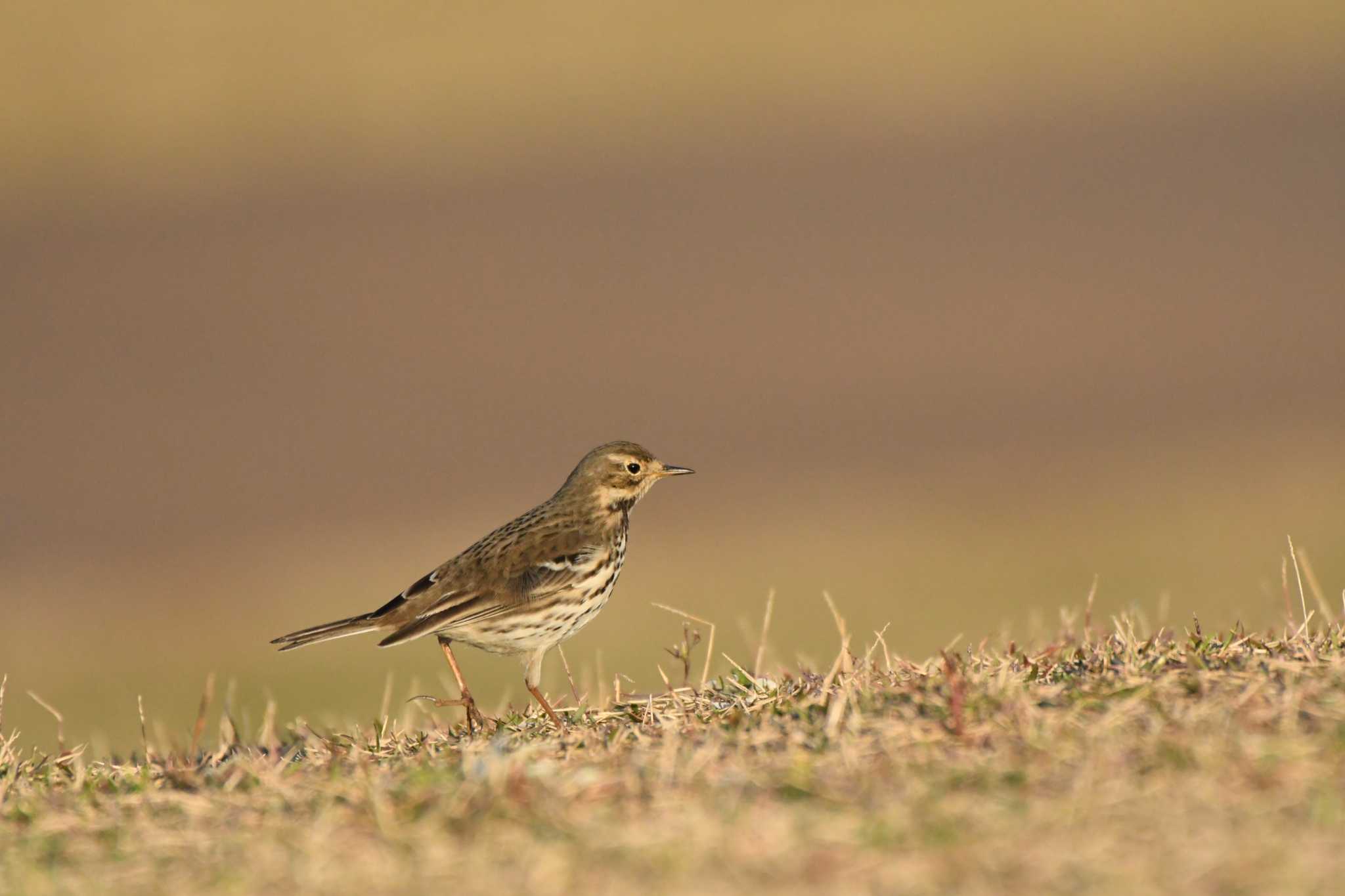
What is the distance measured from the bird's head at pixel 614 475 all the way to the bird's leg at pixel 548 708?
1628 mm

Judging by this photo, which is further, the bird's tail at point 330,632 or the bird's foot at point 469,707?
the bird's tail at point 330,632

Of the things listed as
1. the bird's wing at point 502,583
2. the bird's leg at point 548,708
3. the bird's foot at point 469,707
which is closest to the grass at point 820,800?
the bird's leg at point 548,708

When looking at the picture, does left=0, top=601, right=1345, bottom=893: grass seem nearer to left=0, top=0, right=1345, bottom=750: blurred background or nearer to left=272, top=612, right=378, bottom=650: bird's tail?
left=272, top=612, right=378, bottom=650: bird's tail

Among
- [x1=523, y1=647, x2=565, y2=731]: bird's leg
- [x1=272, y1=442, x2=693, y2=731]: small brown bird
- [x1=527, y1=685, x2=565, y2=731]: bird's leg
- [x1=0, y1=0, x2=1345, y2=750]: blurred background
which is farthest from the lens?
[x1=0, y1=0, x2=1345, y2=750]: blurred background

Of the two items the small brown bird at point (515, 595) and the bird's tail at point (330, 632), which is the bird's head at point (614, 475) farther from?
the bird's tail at point (330, 632)

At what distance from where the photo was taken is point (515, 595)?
29.3 feet

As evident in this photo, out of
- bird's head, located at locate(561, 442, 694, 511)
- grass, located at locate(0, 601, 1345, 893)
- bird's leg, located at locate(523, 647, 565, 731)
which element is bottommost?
grass, located at locate(0, 601, 1345, 893)

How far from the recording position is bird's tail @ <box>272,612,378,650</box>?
8750mm

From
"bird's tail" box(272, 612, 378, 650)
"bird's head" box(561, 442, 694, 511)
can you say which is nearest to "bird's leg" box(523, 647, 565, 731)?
"bird's tail" box(272, 612, 378, 650)

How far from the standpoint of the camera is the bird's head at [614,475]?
9859mm

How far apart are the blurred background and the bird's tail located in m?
0.80

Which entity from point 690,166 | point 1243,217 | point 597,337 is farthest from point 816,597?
point 690,166

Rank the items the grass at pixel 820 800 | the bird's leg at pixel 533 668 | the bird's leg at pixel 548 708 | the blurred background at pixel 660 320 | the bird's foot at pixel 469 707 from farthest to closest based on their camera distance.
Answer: the blurred background at pixel 660 320
the bird's leg at pixel 533 668
the bird's foot at pixel 469 707
the bird's leg at pixel 548 708
the grass at pixel 820 800

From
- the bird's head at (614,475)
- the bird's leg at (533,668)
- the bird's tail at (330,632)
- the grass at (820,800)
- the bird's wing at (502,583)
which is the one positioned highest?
the bird's head at (614,475)
